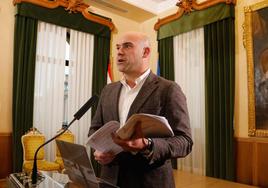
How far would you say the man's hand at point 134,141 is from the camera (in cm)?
90

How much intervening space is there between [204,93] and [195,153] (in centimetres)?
99

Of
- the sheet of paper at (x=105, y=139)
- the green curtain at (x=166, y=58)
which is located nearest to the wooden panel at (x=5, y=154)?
the green curtain at (x=166, y=58)

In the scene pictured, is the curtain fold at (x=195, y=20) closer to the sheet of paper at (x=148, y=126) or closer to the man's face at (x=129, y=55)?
the man's face at (x=129, y=55)

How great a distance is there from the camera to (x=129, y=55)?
4.81 ft

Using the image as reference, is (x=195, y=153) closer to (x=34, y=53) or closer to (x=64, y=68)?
(x=64, y=68)

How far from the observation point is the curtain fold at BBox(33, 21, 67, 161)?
4.08 m

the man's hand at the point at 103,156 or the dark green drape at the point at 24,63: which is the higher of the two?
the dark green drape at the point at 24,63

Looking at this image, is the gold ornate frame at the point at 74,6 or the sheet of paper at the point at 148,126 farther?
the gold ornate frame at the point at 74,6

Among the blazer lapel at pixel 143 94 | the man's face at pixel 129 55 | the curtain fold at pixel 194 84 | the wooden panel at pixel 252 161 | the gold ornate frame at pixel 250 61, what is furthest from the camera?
the curtain fold at pixel 194 84

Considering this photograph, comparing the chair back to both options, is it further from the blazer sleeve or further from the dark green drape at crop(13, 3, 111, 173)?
the blazer sleeve

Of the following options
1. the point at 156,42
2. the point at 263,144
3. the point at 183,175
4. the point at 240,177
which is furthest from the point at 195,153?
the point at 156,42

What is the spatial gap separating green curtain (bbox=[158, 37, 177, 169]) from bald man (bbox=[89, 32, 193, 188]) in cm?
323

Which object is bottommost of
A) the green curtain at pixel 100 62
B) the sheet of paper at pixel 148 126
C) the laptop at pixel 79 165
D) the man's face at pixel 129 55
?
the laptop at pixel 79 165

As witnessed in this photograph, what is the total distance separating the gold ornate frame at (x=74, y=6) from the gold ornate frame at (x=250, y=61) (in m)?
2.46
